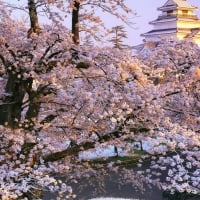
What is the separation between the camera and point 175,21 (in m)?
33.3

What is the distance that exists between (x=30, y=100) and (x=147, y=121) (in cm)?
165

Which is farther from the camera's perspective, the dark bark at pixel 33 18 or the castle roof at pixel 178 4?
the castle roof at pixel 178 4

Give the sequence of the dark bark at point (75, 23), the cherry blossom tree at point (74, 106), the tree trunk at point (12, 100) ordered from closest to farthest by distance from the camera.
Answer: the cherry blossom tree at point (74, 106), the tree trunk at point (12, 100), the dark bark at point (75, 23)

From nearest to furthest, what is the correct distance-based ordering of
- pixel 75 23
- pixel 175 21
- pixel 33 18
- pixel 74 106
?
pixel 74 106 → pixel 33 18 → pixel 75 23 → pixel 175 21

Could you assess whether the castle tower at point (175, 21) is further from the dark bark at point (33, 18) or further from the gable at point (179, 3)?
the dark bark at point (33, 18)

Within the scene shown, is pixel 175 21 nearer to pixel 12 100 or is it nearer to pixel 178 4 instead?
pixel 178 4

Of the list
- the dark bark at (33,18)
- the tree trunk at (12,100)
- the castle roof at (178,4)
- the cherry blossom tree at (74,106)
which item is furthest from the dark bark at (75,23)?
the castle roof at (178,4)

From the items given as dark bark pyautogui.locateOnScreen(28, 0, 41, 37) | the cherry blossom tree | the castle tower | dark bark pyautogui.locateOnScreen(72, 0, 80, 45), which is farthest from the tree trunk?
the castle tower

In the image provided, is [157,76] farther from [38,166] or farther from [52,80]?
[38,166]

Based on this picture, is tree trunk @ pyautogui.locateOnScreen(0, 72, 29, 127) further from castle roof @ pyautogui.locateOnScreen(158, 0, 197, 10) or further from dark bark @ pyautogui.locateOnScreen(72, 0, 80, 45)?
castle roof @ pyautogui.locateOnScreen(158, 0, 197, 10)

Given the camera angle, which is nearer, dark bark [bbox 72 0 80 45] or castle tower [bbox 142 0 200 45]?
dark bark [bbox 72 0 80 45]

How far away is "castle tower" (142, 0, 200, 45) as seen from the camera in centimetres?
3281

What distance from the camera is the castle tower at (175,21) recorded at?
32.8m

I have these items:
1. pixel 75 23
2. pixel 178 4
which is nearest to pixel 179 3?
pixel 178 4
